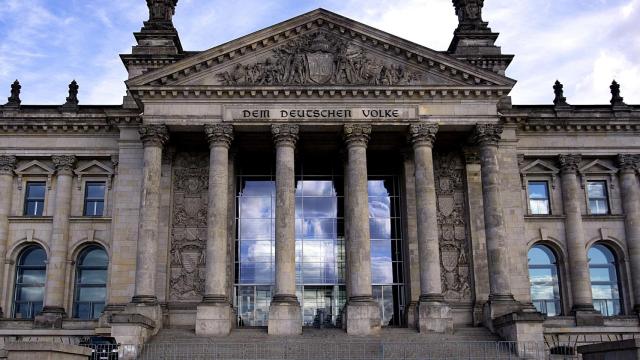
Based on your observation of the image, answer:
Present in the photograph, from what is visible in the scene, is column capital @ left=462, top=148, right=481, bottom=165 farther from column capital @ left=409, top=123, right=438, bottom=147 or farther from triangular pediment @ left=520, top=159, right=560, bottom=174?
column capital @ left=409, top=123, right=438, bottom=147

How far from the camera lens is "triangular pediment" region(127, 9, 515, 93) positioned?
37000 millimetres

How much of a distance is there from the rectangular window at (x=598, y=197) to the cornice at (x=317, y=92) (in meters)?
9.46

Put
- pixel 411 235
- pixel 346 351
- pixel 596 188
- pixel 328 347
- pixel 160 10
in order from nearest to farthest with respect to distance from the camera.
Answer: pixel 346 351 < pixel 328 347 < pixel 411 235 < pixel 596 188 < pixel 160 10

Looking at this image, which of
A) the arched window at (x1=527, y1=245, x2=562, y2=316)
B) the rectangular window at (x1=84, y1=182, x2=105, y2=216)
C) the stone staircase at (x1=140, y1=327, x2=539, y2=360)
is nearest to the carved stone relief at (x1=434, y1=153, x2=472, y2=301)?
the arched window at (x1=527, y1=245, x2=562, y2=316)

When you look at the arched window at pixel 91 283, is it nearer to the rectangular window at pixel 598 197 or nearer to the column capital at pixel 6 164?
the column capital at pixel 6 164

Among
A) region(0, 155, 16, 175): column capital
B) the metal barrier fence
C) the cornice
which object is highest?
the cornice

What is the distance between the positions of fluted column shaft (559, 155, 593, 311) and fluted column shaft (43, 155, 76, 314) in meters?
27.7

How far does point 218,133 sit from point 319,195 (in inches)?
295

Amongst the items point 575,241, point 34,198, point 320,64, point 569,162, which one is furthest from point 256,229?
point 569,162

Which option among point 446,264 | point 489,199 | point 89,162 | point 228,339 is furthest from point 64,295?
point 489,199

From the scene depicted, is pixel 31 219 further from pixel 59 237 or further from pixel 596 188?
pixel 596 188

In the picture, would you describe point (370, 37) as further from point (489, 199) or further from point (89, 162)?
point (89, 162)

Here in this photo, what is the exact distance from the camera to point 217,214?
35469 millimetres

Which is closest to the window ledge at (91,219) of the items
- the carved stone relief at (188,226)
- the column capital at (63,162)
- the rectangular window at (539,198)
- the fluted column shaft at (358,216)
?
the column capital at (63,162)
